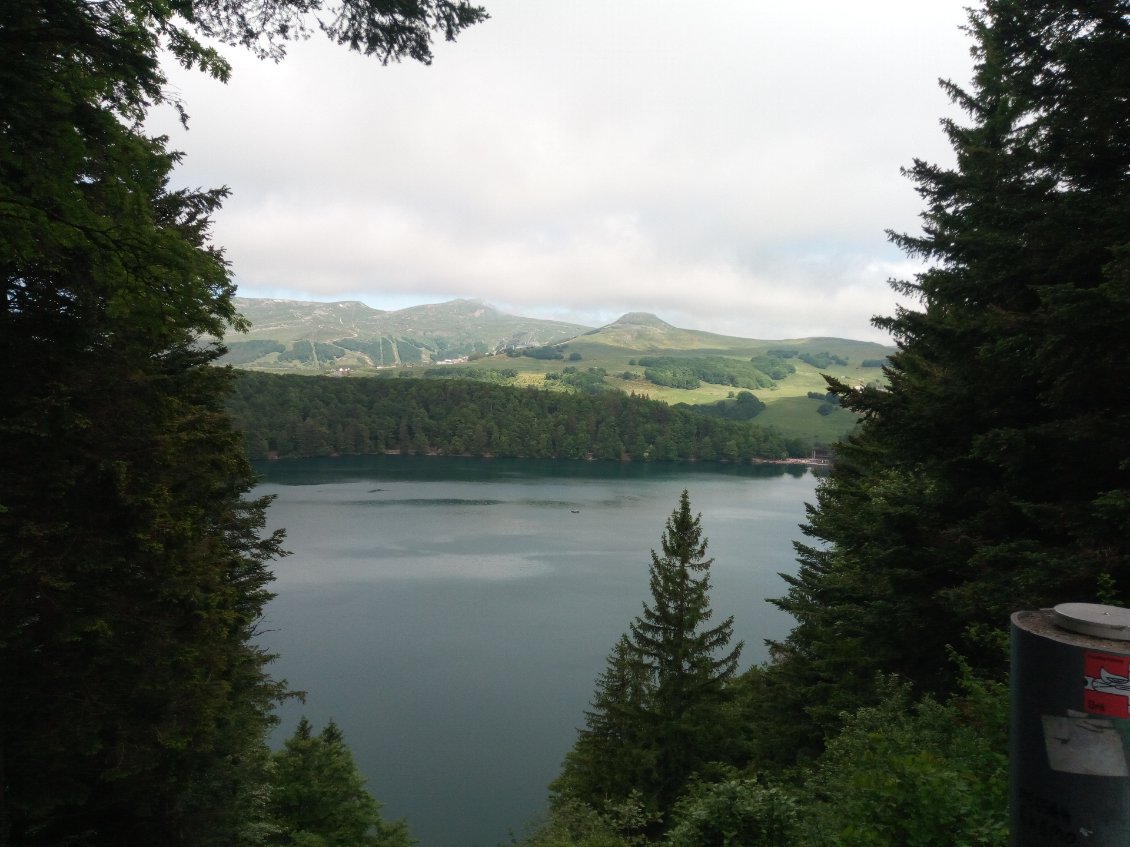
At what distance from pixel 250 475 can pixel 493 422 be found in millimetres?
131067

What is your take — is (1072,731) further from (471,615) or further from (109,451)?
(471,615)

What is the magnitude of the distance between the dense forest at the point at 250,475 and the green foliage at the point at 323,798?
4.49 m

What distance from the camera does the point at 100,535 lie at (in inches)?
317

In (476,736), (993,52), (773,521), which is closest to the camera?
(993,52)

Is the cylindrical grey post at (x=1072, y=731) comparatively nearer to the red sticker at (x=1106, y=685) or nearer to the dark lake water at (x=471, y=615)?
the red sticker at (x=1106, y=685)

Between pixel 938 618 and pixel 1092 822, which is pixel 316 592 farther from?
pixel 1092 822

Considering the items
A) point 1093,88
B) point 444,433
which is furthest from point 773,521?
point 444,433

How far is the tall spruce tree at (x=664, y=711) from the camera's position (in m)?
17.6

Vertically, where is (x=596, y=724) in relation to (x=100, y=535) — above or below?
below

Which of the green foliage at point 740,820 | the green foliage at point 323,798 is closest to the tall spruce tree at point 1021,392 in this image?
the green foliage at point 740,820

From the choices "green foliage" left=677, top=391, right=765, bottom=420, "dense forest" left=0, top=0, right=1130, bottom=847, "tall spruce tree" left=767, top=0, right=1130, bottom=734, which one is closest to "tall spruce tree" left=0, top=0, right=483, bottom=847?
"dense forest" left=0, top=0, right=1130, bottom=847

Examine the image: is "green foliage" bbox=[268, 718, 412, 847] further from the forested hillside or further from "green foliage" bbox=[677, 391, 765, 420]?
"green foliage" bbox=[677, 391, 765, 420]

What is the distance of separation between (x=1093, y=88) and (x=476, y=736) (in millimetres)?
29179

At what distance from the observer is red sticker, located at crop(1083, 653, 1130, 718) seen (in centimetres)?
214
